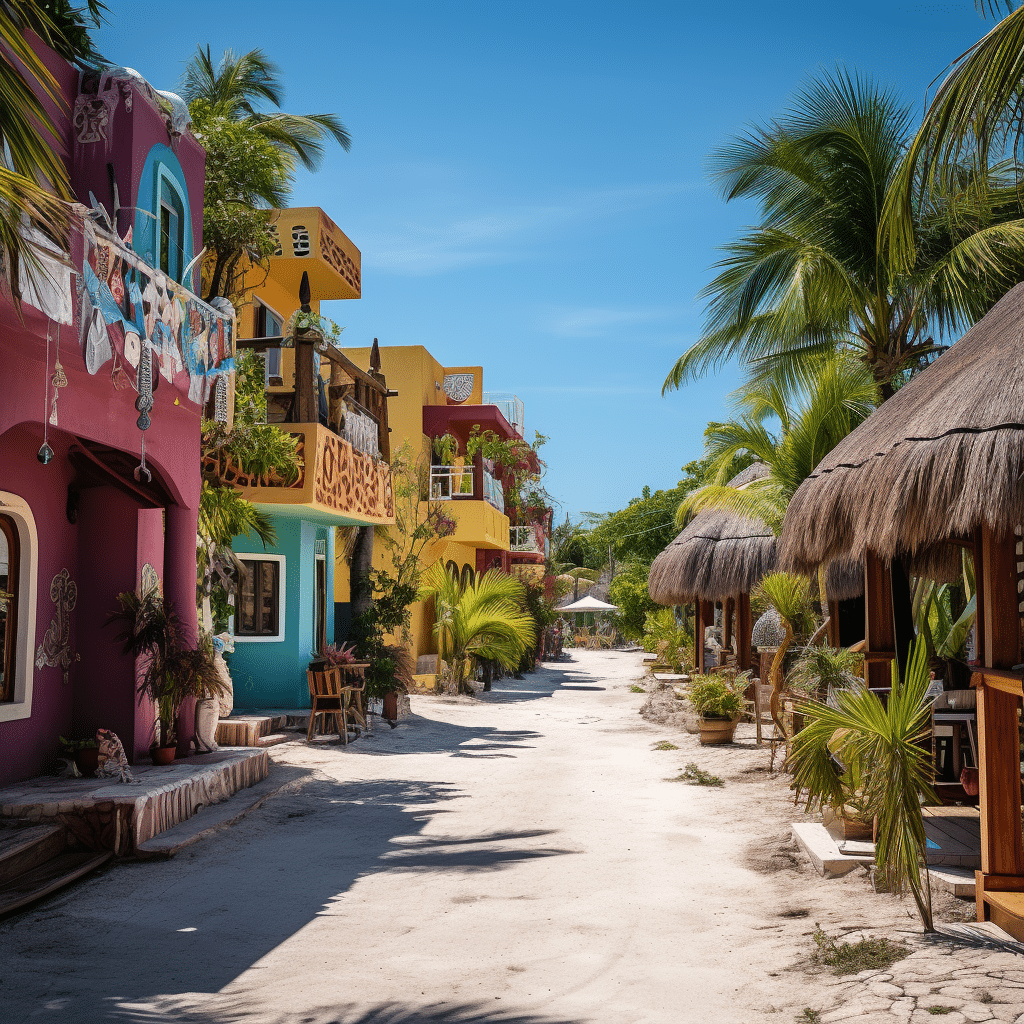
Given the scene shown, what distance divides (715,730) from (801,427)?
4343 mm

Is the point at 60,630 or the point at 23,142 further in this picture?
the point at 60,630

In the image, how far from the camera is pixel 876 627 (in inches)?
333

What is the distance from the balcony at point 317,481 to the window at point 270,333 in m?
2.26

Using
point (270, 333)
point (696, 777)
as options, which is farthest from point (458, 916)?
point (270, 333)

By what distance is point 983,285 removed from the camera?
11.1 metres

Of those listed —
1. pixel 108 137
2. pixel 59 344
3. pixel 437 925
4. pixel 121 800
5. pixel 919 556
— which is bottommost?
pixel 437 925

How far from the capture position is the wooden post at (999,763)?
518cm

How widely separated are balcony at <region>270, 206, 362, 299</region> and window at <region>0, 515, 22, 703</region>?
8.28 meters

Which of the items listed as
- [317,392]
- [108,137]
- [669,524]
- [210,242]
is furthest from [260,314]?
[669,524]

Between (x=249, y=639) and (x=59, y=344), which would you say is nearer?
(x=59, y=344)

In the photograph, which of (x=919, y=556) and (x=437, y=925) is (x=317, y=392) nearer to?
(x=919, y=556)

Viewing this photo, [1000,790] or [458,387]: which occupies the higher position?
[458,387]

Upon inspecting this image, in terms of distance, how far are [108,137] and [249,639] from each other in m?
8.28

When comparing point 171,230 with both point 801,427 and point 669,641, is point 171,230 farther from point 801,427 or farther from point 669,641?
point 669,641
